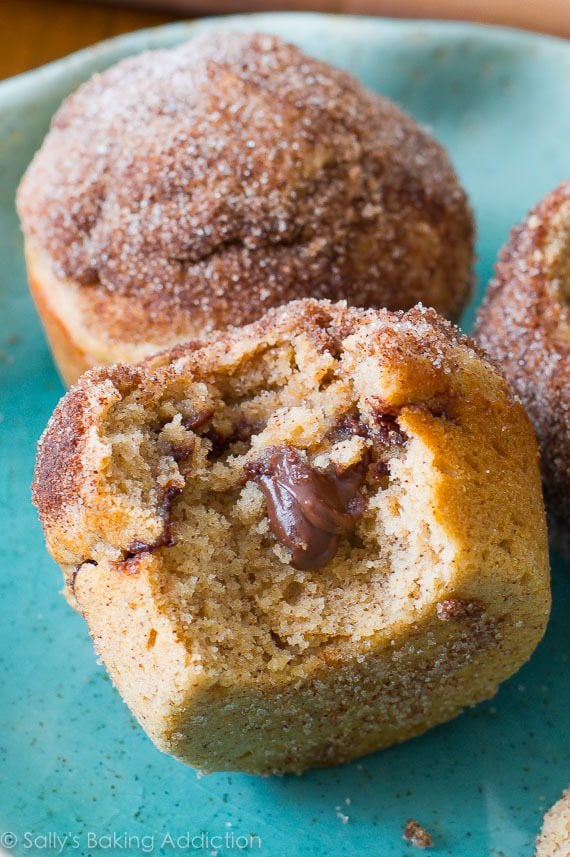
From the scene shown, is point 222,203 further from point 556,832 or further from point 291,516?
point 556,832

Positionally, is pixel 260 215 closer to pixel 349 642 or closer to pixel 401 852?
pixel 349 642

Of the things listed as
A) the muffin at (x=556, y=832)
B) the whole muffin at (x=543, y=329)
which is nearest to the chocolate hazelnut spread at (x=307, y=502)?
the whole muffin at (x=543, y=329)

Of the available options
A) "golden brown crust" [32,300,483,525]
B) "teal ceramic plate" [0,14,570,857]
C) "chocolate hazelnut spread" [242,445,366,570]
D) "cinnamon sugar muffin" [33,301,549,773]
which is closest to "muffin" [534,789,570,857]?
"teal ceramic plate" [0,14,570,857]

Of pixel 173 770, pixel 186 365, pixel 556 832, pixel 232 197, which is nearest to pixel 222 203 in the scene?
pixel 232 197

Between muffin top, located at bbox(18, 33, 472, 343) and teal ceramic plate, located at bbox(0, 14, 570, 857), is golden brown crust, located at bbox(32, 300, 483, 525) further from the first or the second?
teal ceramic plate, located at bbox(0, 14, 570, 857)

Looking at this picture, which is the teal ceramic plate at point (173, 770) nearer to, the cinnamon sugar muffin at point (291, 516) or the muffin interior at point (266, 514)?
the cinnamon sugar muffin at point (291, 516)
